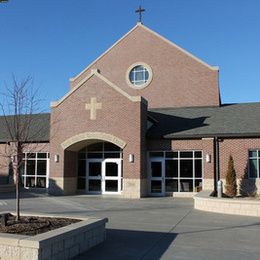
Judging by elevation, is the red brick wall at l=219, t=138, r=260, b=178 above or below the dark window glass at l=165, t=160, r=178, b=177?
above

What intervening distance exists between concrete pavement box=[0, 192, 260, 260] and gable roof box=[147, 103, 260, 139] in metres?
7.33

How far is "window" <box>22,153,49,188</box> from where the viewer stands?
27.4 meters

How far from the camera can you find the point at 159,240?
1016 centimetres

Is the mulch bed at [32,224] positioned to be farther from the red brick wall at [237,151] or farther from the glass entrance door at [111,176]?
the glass entrance door at [111,176]

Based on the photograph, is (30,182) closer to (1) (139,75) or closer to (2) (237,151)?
(1) (139,75)

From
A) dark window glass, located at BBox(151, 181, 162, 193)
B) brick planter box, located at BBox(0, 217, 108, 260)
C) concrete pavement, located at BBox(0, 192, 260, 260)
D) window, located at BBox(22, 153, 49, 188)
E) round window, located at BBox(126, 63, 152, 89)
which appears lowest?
concrete pavement, located at BBox(0, 192, 260, 260)

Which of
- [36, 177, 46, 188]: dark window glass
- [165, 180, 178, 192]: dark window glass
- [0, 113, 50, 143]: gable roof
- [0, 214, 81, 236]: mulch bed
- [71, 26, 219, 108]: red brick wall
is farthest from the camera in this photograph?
[71, 26, 219, 108]: red brick wall

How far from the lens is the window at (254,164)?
72.9ft

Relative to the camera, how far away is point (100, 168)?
2588cm

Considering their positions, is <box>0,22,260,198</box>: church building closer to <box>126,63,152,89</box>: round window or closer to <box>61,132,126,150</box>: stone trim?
<box>61,132,126,150</box>: stone trim

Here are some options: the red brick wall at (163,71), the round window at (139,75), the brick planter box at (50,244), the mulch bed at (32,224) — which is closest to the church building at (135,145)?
the red brick wall at (163,71)

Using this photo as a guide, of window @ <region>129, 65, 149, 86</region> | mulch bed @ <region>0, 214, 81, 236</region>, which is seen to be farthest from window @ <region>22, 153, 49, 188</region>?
mulch bed @ <region>0, 214, 81, 236</region>

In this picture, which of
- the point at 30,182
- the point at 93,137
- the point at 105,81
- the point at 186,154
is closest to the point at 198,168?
the point at 186,154

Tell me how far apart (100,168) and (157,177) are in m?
3.91
